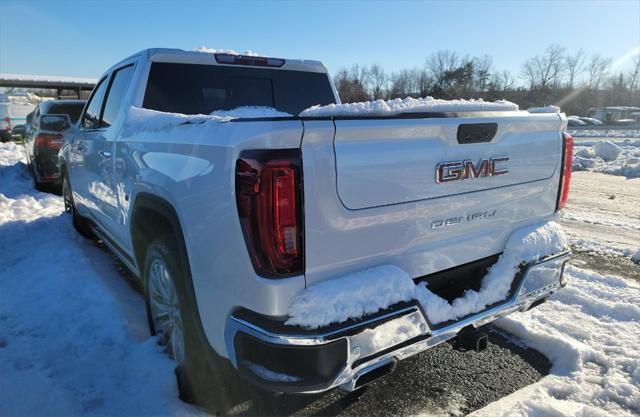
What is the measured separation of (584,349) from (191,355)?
8.54ft

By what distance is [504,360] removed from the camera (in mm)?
3105

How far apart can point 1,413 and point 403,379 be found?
2250mm

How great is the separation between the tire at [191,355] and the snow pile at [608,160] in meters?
12.8

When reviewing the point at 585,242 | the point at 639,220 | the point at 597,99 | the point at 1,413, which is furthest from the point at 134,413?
the point at 597,99

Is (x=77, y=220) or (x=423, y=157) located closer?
(x=423, y=157)

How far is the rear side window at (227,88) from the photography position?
3.57 m

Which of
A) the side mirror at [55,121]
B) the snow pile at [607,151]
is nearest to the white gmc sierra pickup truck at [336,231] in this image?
the side mirror at [55,121]

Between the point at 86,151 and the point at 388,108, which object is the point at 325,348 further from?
the point at 86,151

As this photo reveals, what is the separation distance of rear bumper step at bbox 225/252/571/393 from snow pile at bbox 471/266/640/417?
928mm

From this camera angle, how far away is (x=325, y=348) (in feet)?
5.84

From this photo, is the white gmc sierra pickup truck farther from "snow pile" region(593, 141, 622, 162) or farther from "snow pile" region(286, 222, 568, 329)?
"snow pile" region(593, 141, 622, 162)

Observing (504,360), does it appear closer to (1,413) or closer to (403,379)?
(403,379)

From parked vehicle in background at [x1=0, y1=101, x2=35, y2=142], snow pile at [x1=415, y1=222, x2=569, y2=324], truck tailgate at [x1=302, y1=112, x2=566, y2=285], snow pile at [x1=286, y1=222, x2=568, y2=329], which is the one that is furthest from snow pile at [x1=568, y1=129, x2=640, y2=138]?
parked vehicle in background at [x1=0, y1=101, x2=35, y2=142]

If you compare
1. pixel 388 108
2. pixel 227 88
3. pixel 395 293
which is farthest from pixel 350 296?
pixel 227 88
